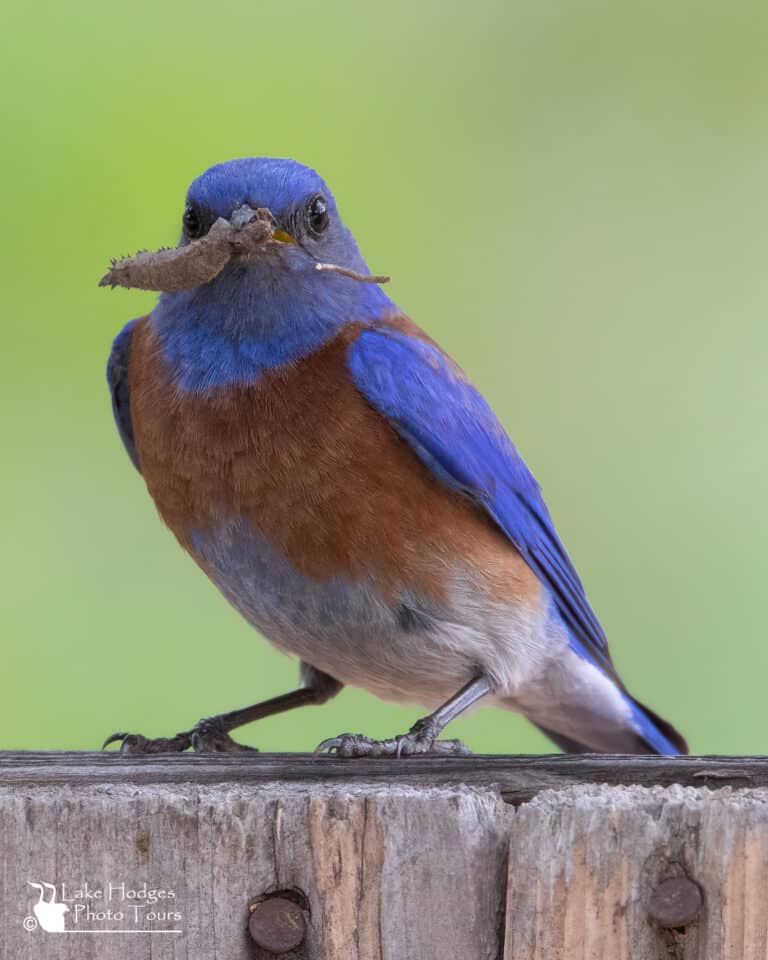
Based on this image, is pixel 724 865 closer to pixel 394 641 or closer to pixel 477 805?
pixel 477 805

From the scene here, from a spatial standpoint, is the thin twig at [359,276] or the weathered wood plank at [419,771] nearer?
the weathered wood plank at [419,771]

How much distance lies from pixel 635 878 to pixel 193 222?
2382 mm

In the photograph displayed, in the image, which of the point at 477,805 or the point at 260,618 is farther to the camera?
the point at 260,618

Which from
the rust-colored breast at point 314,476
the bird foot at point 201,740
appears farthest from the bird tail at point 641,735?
the bird foot at point 201,740

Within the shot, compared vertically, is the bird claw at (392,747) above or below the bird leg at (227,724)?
below

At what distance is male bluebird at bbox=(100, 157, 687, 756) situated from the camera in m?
3.93

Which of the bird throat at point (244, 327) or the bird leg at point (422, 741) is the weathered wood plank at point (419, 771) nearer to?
the bird leg at point (422, 741)

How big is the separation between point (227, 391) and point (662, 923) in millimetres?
2074

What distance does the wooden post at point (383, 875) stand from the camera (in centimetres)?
237

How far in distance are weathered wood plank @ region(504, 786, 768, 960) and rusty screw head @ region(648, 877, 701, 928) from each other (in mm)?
12

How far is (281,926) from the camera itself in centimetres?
243

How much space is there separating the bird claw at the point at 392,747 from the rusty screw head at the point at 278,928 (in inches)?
27.5

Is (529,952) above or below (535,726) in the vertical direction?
below

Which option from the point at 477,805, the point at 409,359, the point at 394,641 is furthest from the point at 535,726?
the point at 477,805
